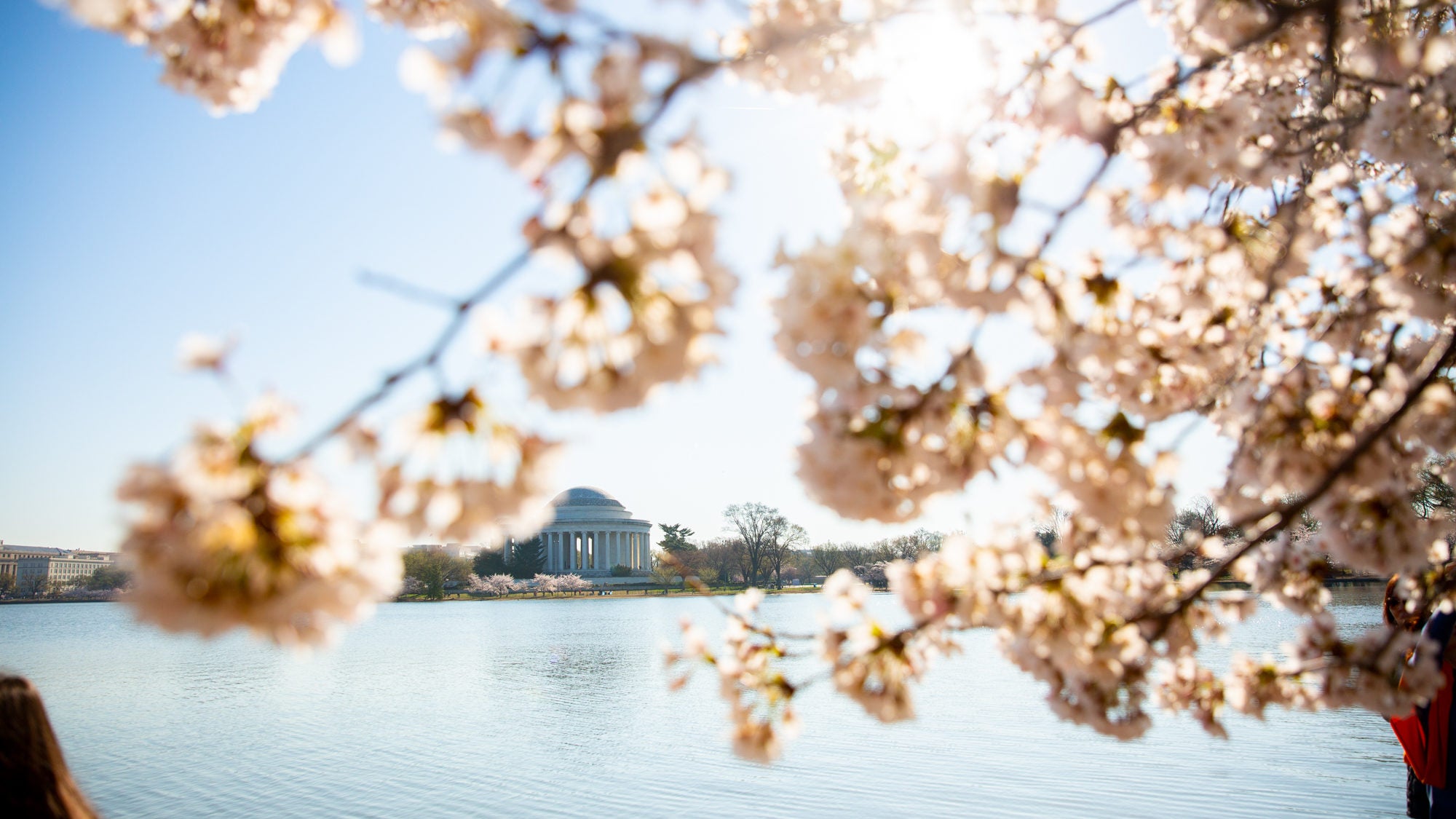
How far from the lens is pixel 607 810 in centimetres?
766

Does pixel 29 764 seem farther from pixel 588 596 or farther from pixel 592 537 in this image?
pixel 592 537

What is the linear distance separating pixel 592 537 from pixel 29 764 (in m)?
77.5

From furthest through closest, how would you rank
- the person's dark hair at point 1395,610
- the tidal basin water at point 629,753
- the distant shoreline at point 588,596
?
the distant shoreline at point 588,596, the tidal basin water at point 629,753, the person's dark hair at point 1395,610

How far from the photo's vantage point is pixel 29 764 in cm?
163

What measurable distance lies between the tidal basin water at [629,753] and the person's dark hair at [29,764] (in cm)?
301

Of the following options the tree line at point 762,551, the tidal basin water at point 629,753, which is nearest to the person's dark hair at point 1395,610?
the tidal basin water at point 629,753

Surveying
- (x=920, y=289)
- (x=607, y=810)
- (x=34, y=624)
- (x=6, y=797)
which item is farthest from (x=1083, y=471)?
(x=34, y=624)

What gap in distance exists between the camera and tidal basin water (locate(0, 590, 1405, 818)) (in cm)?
754

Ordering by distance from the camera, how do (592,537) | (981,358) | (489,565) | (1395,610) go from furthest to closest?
(592,537) → (489,565) → (1395,610) → (981,358)

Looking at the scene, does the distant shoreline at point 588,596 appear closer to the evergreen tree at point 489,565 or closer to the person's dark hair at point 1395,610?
the evergreen tree at point 489,565

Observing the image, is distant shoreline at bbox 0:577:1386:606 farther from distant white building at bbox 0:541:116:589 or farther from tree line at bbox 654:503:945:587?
distant white building at bbox 0:541:116:589

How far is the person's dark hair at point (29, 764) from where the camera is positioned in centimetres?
160

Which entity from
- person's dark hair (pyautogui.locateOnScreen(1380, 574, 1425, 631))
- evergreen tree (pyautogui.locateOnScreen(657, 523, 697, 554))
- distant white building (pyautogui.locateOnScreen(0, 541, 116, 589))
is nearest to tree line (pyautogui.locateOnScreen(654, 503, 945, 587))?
evergreen tree (pyautogui.locateOnScreen(657, 523, 697, 554))

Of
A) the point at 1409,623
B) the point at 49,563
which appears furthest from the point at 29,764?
the point at 49,563
